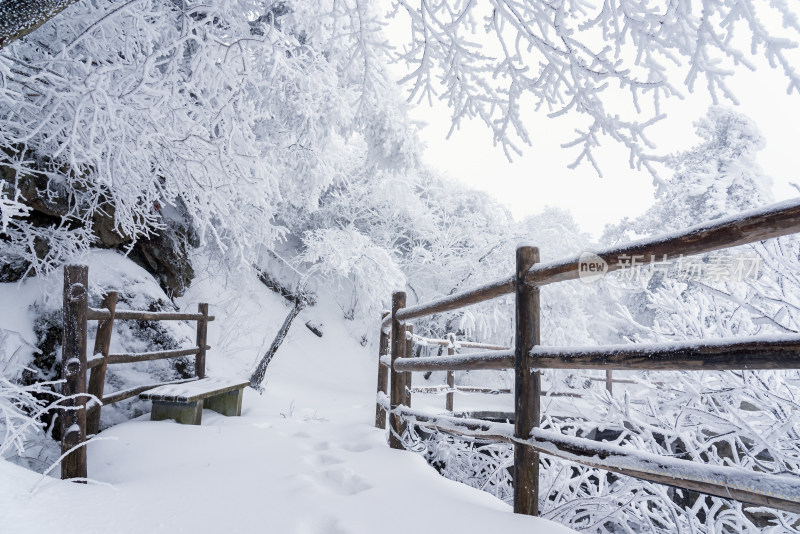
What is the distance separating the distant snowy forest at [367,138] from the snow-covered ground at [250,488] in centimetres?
42

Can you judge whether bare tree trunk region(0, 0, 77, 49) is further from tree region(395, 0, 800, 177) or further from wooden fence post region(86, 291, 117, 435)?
wooden fence post region(86, 291, 117, 435)

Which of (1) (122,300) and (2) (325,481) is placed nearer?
(2) (325,481)

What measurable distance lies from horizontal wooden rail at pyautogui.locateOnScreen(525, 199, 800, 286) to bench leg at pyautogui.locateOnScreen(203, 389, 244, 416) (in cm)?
454

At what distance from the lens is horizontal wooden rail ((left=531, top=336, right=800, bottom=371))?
126 centimetres

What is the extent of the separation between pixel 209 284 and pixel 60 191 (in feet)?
17.5

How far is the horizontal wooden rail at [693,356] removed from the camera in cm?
126

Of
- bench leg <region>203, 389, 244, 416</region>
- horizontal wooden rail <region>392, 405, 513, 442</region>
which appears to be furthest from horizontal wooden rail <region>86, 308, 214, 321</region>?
horizontal wooden rail <region>392, 405, 513, 442</region>

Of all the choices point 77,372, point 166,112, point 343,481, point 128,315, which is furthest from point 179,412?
point 166,112

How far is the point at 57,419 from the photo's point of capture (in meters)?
4.36

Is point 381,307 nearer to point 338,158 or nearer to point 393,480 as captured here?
point 338,158

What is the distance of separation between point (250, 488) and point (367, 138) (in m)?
6.19

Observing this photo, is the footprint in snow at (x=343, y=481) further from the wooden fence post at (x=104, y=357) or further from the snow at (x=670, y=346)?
the wooden fence post at (x=104, y=357)

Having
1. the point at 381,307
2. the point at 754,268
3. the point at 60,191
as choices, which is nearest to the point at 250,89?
the point at 60,191

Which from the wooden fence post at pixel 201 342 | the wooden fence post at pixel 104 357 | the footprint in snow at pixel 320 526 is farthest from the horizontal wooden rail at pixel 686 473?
the wooden fence post at pixel 201 342
